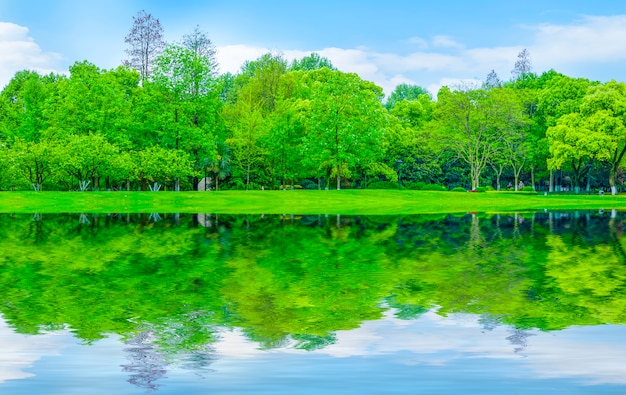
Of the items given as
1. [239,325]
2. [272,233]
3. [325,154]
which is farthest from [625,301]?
[325,154]

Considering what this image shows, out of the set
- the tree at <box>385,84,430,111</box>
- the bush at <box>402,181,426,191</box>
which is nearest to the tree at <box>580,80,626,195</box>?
the bush at <box>402,181,426,191</box>

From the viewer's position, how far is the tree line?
228 ft

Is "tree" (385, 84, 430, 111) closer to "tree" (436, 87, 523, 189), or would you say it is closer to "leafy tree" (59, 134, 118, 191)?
"tree" (436, 87, 523, 189)

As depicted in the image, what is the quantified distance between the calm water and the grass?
32.1 m

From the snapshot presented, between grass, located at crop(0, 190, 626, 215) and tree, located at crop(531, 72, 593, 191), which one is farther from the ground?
tree, located at crop(531, 72, 593, 191)

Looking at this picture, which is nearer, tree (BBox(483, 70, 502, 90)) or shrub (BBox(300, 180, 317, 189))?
shrub (BBox(300, 180, 317, 189))

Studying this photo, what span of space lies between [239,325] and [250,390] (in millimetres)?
2890

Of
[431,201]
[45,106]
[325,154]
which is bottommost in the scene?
[431,201]

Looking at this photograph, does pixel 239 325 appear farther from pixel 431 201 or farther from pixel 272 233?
pixel 431 201

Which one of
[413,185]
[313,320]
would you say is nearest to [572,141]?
[413,185]

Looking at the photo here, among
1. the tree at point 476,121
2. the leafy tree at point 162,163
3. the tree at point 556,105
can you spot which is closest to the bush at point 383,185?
the tree at point 476,121

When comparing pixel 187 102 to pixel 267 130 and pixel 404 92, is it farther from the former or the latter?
pixel 404 92

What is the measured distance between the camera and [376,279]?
565 inches

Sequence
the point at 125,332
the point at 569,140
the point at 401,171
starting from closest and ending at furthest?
1. the point at 125,332
2. the point at 569,140
3. the point at 401,171
